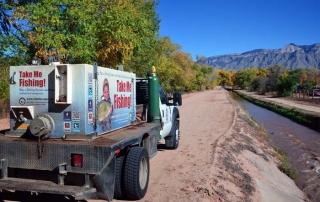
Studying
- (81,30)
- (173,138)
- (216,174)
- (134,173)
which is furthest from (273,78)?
(134,173)

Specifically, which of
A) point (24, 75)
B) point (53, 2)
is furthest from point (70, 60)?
point (24, 75)

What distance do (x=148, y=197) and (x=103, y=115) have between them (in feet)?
5.85

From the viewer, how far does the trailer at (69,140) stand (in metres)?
5.12

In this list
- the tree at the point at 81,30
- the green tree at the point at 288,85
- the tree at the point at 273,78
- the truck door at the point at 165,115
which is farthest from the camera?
the tree at the point at 273,78

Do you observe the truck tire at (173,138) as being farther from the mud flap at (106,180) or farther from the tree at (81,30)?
the mud flap at (106,180)

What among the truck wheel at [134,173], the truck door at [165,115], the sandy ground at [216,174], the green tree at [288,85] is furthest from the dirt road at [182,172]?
the green tree at [288,85]

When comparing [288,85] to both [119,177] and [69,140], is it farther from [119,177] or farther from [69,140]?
[69,140]

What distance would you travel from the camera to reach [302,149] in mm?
18141

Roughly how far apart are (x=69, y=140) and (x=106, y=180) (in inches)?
38.4

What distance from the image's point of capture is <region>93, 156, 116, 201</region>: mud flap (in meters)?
5.09

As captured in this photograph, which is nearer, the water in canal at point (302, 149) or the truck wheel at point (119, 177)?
the truck wheel at point (119, 177)

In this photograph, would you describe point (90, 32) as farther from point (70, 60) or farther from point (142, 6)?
point (142, 6)

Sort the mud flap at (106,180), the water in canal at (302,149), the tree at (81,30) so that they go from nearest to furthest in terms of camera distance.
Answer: the mud flap at (106,180)
the tree at (81,30)
the water in canal at (302,149)

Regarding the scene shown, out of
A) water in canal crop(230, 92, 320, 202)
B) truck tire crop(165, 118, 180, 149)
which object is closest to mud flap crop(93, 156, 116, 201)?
truck tire crop(165, 118, 180, 149)
